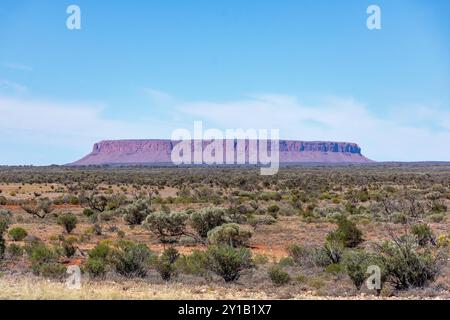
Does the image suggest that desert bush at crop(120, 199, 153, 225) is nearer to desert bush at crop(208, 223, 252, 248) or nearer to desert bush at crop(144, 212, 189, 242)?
desert bush at crop(144, 212, 189, 242)

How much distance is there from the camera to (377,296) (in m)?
11.2

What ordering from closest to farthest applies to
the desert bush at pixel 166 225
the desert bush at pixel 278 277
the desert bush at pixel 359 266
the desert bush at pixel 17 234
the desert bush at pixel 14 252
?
the desert bush at pixel 359 266, the desert bush at pixel 278 277, the desert bush at pixel 14 252, the desert bush at pixel 17 234, the desert bush at pixel 166 225

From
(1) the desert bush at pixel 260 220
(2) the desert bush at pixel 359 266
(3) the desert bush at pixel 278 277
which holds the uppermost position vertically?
(2) the desert bush at pixel 359 266

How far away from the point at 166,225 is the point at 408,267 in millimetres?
14161

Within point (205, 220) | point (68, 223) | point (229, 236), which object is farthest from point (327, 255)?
point (68, 223)

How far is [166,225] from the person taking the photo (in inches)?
952

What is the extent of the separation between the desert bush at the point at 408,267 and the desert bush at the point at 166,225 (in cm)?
1331

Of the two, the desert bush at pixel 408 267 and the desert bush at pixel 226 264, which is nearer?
the desert bush at pixel 408 267

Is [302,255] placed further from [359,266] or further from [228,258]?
[359,266]

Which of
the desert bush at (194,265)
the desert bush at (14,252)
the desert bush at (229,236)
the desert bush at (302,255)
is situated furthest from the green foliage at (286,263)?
the desert bush at (14,252)

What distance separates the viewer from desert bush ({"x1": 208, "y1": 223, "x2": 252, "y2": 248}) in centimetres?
2070

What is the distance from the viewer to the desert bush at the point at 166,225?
79.2 feet

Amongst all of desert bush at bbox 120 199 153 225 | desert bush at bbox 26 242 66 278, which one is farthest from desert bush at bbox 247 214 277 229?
desert bush at bbox 26 242 66 278

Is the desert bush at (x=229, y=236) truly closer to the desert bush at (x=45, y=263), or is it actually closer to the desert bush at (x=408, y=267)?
the desert bush at (x=45, y=263)
